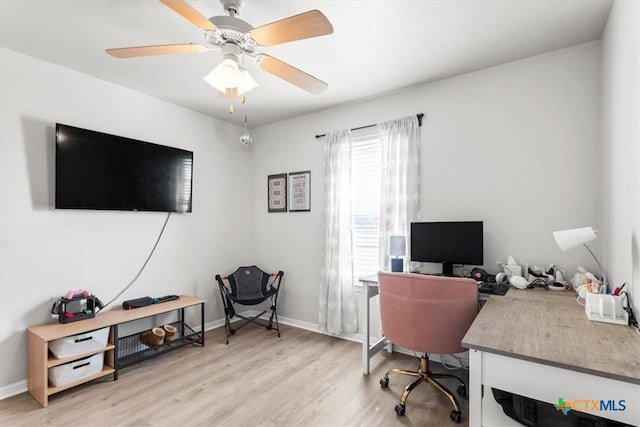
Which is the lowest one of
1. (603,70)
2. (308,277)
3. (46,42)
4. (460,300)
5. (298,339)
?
(298,339)

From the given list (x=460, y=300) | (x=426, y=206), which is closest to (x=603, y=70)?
(x=426, y=206)

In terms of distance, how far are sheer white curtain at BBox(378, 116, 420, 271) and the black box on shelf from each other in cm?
260

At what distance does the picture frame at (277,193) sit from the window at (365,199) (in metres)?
1.01

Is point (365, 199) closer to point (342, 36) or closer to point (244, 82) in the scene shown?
point (342, 36)

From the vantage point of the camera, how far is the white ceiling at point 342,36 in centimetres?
191

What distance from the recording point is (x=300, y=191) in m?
3.89

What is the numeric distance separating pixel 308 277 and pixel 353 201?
43.8 inches

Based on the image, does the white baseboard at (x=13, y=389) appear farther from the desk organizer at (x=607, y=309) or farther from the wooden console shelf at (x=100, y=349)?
the desk organizer at (x=607, y=309)

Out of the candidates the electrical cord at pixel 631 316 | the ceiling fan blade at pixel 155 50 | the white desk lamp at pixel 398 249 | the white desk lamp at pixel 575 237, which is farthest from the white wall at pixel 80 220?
the electrical cord at pixel 631 316

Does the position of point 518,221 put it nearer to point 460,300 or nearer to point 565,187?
point 565,187

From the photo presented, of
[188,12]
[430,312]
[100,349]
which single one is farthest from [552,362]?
[100,349]

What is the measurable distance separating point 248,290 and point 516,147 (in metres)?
3.11

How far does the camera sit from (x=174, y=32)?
2.17 m

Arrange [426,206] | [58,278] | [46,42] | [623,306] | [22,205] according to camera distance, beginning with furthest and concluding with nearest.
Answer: [426,206] → [58,278] → [22,205] → [46,42] → [623,306]
